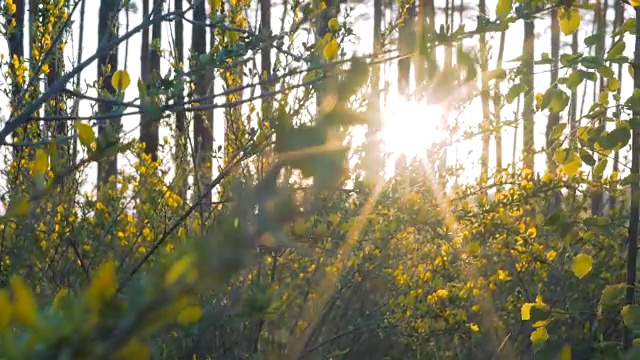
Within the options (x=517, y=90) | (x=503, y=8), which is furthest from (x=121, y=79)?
(x=517, y=90)

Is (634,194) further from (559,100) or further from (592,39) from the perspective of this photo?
(592,39)

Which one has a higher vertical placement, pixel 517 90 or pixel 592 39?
pixel 592 39

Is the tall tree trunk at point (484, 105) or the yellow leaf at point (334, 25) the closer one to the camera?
the tall tree trunk at point (484, 105)

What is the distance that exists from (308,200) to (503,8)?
47.2 inches

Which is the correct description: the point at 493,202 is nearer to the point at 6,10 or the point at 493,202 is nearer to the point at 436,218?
the point at 436,218

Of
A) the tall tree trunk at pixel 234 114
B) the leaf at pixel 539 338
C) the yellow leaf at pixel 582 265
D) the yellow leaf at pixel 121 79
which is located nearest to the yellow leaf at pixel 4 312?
the yellow leaf at pixel 121 79

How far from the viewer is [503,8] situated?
69.2 inches

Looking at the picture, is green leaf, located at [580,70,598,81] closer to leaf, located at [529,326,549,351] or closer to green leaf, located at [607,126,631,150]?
green leaf, located at [607,126,631,150]

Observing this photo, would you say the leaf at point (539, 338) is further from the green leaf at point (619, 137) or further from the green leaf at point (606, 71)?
the green leaf at point (606, 71)

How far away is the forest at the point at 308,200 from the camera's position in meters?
0.65

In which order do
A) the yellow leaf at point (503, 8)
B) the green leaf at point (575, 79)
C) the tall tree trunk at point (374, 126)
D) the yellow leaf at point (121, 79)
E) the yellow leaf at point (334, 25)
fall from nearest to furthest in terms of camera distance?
the tall tree trunk at point (374, 126)
the yellow leaf at point (121, 79)
the yellow leaf at point (503, 8)
the green leaf at point (575, 79)
the yellow leaf at point (334, 25)

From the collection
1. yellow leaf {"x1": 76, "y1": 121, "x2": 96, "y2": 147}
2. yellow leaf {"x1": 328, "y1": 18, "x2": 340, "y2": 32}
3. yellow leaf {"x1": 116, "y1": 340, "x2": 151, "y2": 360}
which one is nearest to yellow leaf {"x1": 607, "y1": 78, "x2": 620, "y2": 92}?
yellow leaf {"x1": 328, "y1": 18, "x2": 340, "y2": 32}

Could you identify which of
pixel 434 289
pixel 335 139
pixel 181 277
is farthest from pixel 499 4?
pixel 434 289

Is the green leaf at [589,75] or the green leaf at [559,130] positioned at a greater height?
the green leaf at [589,75]
